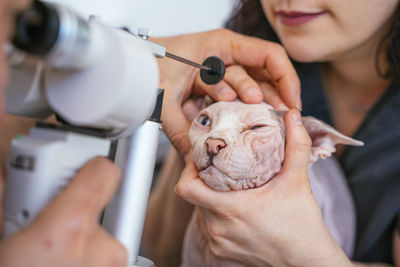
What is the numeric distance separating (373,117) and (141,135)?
0.84m

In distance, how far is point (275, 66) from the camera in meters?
0.92

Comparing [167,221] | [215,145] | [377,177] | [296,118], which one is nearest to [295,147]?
[296,118]

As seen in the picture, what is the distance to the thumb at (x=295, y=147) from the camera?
0.79m

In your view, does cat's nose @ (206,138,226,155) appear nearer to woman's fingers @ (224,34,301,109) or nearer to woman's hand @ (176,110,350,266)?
woman's hand @ (176,110,350,266)

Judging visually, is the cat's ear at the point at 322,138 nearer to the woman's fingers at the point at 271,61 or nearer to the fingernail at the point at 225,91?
the woman's fingers at the point at 271,61

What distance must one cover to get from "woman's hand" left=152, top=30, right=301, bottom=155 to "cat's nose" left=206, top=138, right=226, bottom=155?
16cm

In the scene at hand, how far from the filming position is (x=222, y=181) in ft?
2.45

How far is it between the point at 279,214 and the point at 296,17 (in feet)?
1.77

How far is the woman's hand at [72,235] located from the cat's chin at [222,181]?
0.32 metres

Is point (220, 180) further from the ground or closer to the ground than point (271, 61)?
closer to the ground

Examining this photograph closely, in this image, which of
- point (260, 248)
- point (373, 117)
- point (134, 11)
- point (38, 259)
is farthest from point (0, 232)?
point (134, 11)

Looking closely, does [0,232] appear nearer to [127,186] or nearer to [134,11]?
[127,186]

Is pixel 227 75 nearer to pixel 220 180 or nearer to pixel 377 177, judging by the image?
pixel 220 180

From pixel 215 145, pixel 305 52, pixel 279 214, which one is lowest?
pixel 279 214
